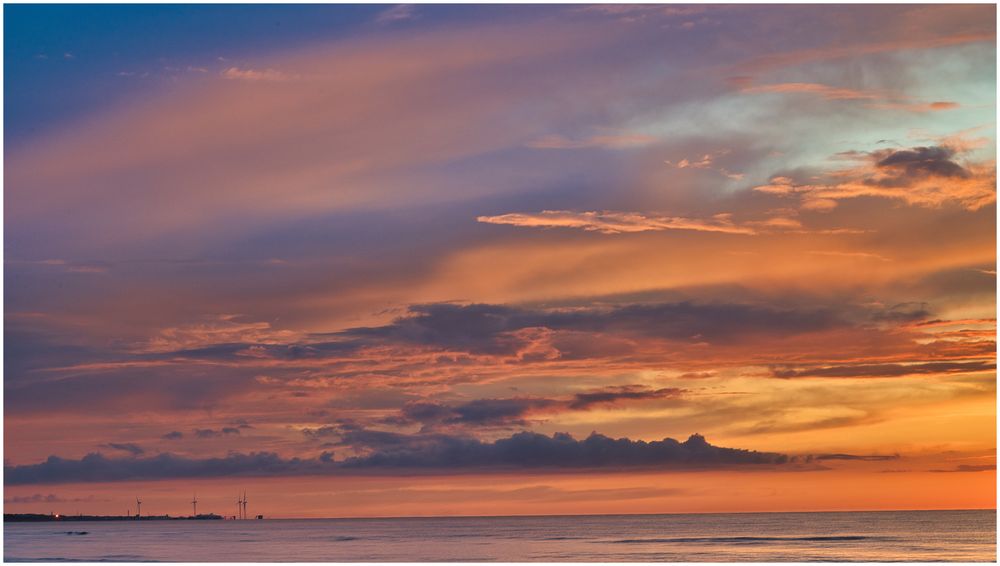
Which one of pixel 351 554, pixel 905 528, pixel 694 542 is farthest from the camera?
pixel 905 528

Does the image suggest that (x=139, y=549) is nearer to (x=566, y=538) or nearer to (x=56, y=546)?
(x=56, y=546)

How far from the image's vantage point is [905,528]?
200 metres

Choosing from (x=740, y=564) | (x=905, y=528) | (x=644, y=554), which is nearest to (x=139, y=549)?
(x=644, y=554)

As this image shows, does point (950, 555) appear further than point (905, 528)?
No

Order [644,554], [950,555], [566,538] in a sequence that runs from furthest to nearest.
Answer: [566,538] < [644,554] < [950,555]

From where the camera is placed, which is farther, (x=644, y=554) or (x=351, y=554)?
(x=351, y=554)

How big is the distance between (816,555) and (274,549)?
254 ft

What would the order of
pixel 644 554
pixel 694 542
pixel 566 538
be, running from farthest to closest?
pixel 566 538, pixel 694 542, pixel 644 554

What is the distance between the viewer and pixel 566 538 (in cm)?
17800

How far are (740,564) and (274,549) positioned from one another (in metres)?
77.4

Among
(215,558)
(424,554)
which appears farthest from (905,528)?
(215,558)

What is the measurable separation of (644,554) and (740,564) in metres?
26.6

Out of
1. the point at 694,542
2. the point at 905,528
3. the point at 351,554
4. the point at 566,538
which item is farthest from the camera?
the point at 905,528

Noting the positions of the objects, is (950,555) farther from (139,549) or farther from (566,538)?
(139,549)
